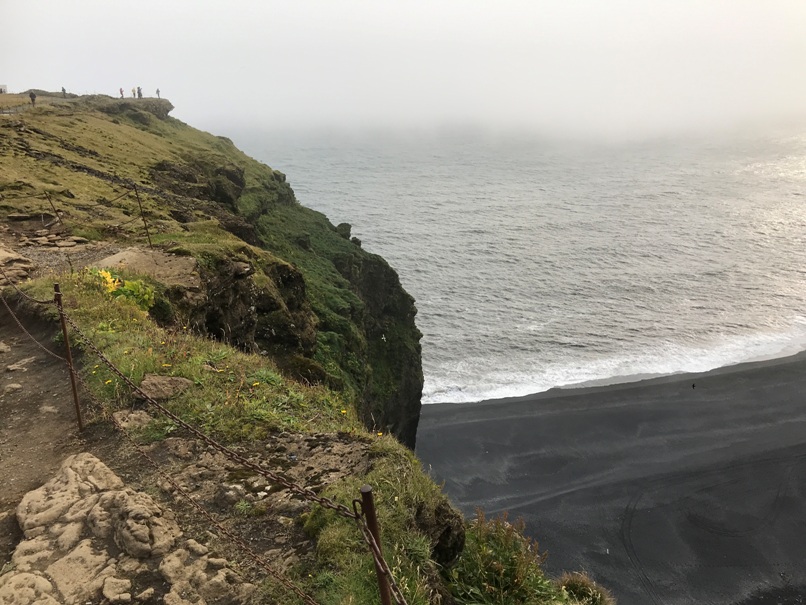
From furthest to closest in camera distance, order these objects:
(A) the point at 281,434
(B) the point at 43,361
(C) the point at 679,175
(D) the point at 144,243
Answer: (C) the point at 679,175, (D) the point at 144,243, (B) the point at 43,361, (A) the point at 281,434

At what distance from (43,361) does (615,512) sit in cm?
2596

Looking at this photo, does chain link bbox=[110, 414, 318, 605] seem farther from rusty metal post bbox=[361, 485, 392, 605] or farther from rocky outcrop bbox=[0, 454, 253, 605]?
rusty metal post bbox=[361, 485, 392, 605]

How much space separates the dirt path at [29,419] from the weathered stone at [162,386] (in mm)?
1183

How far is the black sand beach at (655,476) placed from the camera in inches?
890

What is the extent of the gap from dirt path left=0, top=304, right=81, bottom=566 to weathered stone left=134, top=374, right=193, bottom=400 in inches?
46.6

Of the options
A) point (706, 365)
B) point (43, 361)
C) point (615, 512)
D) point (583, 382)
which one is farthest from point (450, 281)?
point (43, 361)

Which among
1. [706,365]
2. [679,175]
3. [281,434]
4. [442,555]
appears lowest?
[706,365]

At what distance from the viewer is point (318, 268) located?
109ft

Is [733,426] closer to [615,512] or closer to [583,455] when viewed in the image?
[583,455]

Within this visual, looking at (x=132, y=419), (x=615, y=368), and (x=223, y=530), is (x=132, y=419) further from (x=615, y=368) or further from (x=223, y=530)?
(x=615, y=368)

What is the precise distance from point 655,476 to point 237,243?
2562cm

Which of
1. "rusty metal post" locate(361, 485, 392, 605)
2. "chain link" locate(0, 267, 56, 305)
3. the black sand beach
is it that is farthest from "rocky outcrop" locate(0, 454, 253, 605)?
the black sand beach

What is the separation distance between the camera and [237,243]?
19672mm

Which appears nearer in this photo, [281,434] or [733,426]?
[281,434]
